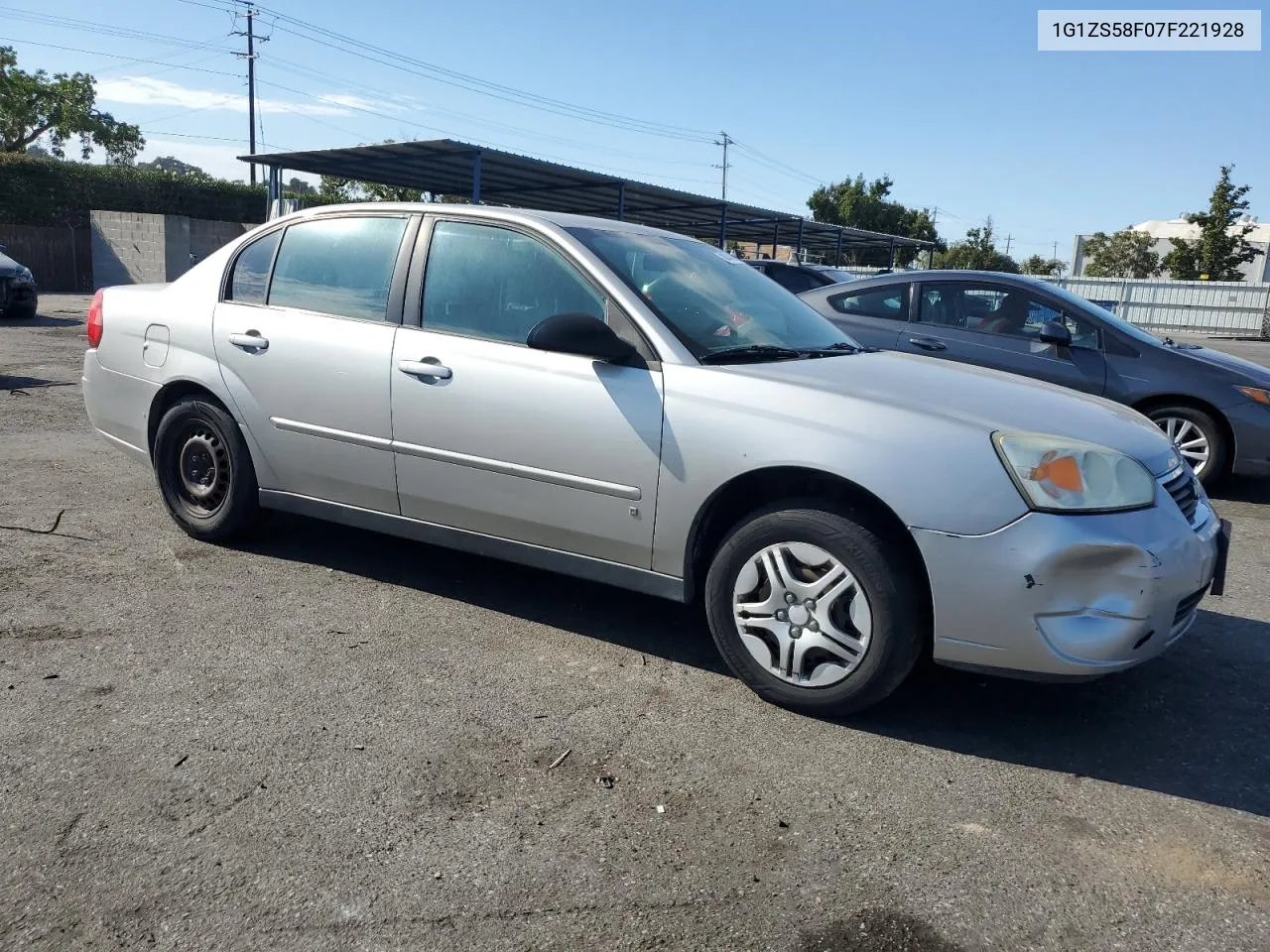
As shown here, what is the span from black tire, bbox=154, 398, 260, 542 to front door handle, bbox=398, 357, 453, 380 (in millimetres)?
1052

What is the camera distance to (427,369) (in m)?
4.08

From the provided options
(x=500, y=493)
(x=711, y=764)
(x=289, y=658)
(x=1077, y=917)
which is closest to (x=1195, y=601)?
(x=1077, y=917)

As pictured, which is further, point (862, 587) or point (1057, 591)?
point (862, 587)

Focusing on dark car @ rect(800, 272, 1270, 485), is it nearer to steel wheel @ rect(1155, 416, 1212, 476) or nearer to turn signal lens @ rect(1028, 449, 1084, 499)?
steel wheel @ rect(1155, 416, 1212, 476)

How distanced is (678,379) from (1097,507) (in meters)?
1.41

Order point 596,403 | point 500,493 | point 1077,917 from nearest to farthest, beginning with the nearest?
point 1077,917 → point 596,403 → point 500,493

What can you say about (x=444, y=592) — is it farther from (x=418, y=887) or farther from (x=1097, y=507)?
(x=1097, y=507)

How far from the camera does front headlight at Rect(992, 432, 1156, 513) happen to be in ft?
10.2

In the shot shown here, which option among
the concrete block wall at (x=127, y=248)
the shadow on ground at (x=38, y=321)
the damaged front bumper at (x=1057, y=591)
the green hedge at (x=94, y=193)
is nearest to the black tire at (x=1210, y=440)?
the damaged front bumper at (x=1057, y=591)

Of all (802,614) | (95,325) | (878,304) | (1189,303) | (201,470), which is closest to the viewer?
(802,614)

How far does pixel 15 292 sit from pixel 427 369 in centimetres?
1469

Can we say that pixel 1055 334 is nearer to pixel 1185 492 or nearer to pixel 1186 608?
pixel 1185 492

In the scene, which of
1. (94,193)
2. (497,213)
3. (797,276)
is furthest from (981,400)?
(94,193)

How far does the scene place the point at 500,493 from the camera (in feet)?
13.0
